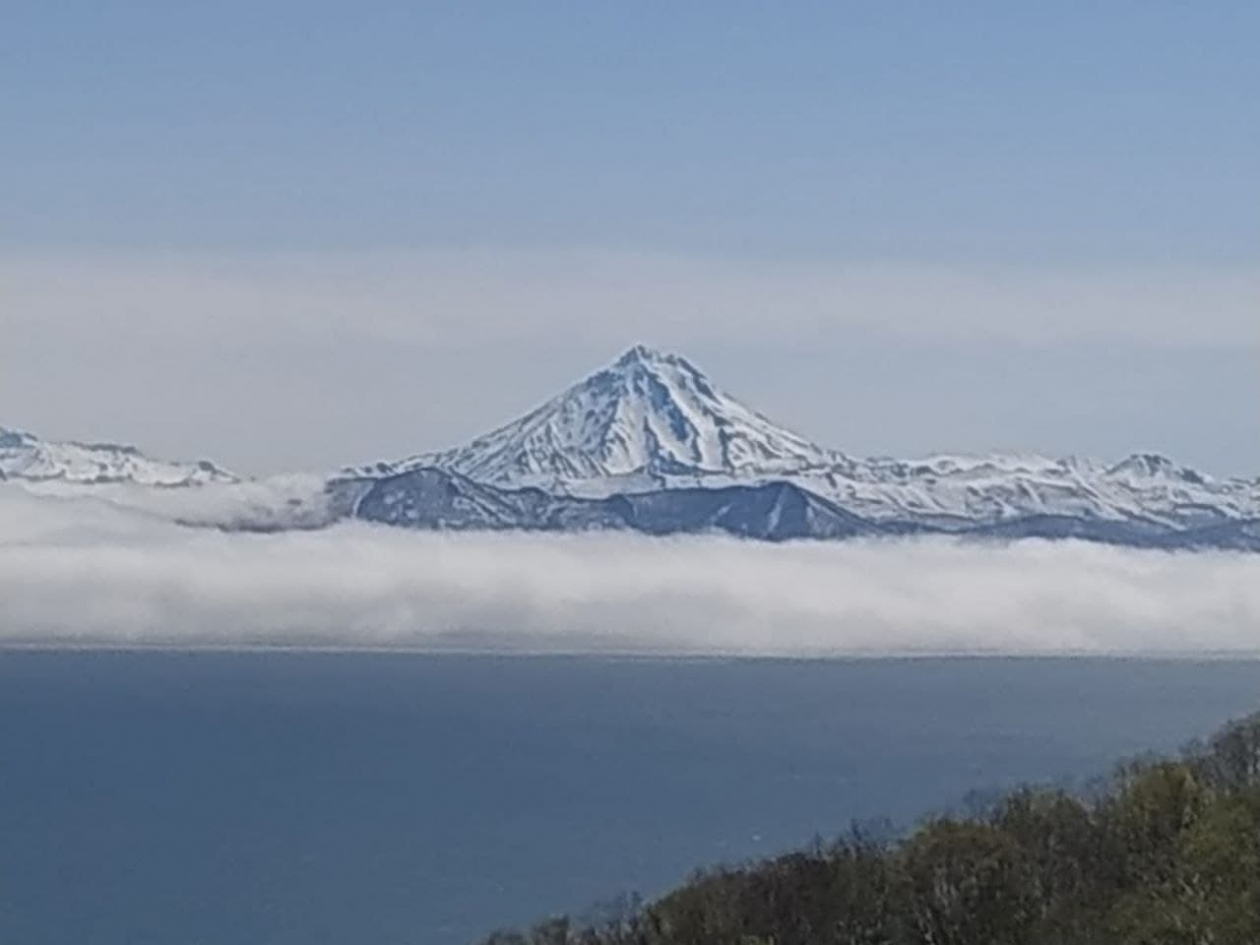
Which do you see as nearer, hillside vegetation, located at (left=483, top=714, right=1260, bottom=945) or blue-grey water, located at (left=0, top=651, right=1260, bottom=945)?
hillside vegetation, located at (left=483, top=714, right=1260, bottom=945)

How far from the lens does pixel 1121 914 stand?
2461cm

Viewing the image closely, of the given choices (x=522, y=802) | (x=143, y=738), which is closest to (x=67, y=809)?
(x=522, y=802)

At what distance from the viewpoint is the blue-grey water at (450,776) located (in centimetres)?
6462

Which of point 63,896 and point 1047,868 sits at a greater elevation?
point 1047,868

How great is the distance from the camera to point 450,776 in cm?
9931

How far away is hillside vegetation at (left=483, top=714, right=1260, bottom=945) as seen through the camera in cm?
2475

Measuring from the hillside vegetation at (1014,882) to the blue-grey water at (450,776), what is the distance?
29.3 metres

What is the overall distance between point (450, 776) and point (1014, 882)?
242 ft

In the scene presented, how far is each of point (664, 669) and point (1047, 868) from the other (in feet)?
538

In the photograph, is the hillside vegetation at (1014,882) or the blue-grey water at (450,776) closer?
the hillside vegetation at (1014,882)

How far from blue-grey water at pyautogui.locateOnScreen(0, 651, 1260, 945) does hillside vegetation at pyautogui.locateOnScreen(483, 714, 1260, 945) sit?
96.2 feet

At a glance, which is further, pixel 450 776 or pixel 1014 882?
pixel 450 776

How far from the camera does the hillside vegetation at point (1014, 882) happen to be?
24750mm

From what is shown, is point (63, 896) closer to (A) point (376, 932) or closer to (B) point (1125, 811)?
(A) point (376, 932)
